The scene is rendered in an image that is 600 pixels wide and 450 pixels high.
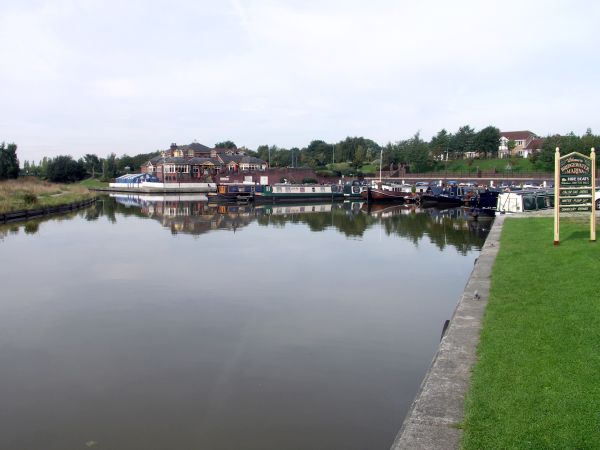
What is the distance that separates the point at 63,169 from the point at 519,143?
102467 millimetres

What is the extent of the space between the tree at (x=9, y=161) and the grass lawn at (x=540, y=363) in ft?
259

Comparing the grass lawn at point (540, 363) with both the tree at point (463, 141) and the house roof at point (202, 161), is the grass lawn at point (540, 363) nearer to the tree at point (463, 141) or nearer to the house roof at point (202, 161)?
the house roof at point (202, 161)

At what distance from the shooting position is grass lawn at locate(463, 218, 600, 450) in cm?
547

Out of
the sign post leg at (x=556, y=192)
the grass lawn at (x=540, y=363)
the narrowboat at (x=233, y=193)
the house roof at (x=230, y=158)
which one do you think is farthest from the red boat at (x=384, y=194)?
the grass lawn at (x=540, y=363)

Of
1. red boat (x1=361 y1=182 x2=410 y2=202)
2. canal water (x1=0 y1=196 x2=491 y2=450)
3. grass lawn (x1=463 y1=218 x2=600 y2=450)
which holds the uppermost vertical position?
red boat (x1=361 y1=182 x2=410 y2=202)

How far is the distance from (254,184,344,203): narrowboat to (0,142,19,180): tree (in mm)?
38283

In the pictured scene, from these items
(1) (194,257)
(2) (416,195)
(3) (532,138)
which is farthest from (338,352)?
(3) (532,138)

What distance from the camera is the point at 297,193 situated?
6844cm

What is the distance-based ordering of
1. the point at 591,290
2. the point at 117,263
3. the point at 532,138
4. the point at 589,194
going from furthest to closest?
the point at 532,138, the point at 117,263, the point at 589,194, the point at 591,290

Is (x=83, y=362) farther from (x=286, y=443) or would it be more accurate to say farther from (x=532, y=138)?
(x=532, y=138)

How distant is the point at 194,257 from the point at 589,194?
15242 mm

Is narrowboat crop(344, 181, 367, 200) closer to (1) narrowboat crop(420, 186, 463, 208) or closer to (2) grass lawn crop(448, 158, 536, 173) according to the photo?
(1) narrowboat crop(420, 186, 463, 208)

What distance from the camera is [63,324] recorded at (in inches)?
512

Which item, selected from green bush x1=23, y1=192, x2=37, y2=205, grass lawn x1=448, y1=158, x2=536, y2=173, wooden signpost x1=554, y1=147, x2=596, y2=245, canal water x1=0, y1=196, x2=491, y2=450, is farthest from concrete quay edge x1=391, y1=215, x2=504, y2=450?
grass lawn x1=448, y1=158, x2=536, y2=173
